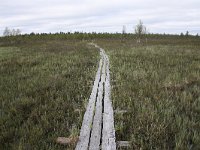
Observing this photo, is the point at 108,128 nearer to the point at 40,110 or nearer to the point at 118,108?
the point at 118,108

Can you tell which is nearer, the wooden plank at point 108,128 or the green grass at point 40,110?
the wooden plank at point 108,128

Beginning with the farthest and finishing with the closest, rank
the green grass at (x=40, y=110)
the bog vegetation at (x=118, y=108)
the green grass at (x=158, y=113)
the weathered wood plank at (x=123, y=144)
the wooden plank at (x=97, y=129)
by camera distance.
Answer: the green grass at (x=40, y=110)
the bog vegetation at (x=118, y=108)
the green grass at (x=158, y=113)
the weathered wood plank at (x=123, y=144)
the wooden plank at (x=97, y=129)

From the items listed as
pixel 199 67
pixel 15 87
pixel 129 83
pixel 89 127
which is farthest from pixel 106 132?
pixel 199 67

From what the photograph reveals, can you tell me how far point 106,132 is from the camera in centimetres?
459

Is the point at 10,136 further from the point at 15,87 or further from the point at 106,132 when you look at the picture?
the point at 15,87

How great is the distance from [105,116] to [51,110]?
4.60 feet

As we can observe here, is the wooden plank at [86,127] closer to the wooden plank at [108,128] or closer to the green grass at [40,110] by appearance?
the green grass at [40,110]

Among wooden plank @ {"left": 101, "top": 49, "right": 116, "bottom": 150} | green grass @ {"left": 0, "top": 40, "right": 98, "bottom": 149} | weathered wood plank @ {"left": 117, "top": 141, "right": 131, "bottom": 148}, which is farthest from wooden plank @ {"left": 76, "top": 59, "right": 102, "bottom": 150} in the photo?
weathered wood plank @ {"left": 117, "top": 141, "right": 131, "bottom": 148}

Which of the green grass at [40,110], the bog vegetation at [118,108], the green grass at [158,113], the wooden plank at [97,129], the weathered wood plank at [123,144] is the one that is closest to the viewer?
the wooden plank at [97,129]

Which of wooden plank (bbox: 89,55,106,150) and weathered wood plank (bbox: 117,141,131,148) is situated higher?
wooden plank (bbox: 89,55,106,150)

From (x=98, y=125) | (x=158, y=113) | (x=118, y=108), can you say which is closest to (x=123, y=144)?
(x=98, y=125)

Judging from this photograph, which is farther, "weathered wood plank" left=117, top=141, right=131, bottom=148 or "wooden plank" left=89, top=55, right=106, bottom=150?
"weathered wood plank" left=117, top=141, right=131, bottom=148

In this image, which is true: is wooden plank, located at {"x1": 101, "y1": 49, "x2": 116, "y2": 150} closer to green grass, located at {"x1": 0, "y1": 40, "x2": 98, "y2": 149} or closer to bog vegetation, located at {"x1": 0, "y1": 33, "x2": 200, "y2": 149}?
bog vegetation, located at {"x1": 0, "y1": 33, "x2": 200, "y2": 149}

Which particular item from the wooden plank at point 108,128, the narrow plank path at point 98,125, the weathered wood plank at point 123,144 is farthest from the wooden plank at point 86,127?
the weathered wood plank at point 123,144
